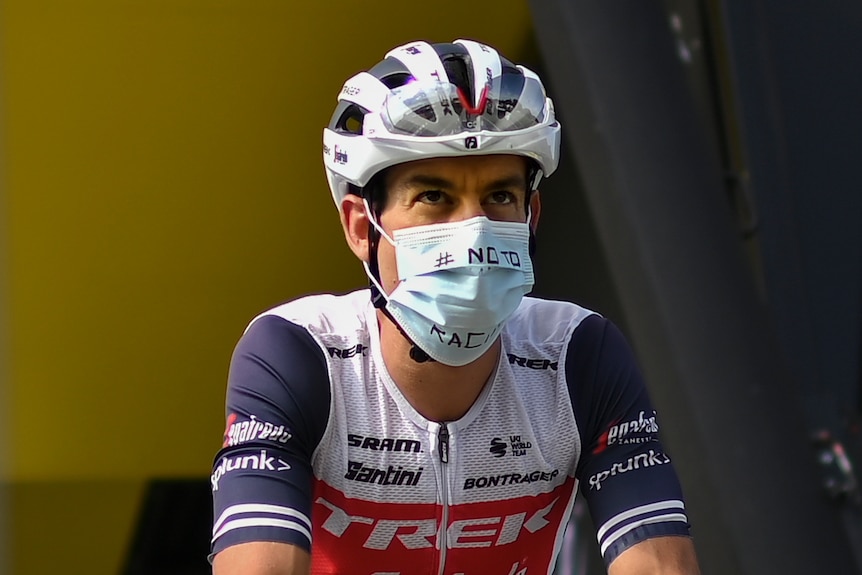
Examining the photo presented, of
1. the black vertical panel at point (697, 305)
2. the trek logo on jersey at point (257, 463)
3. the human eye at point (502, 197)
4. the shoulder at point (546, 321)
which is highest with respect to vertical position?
the human eye at point (502, 197)

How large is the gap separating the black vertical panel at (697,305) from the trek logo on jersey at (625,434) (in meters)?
1.51

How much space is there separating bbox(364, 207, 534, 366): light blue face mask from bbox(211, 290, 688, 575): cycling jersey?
0.14 meters

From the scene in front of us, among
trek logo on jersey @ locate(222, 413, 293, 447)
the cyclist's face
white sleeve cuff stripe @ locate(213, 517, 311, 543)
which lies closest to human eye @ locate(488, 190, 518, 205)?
the cyclist's face

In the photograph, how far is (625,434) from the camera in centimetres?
246

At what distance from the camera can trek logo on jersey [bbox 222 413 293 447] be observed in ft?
7.41

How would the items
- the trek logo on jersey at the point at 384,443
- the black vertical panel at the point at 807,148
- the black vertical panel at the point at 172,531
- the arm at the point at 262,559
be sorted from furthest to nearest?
the black vertical panel at the point at 172,531
the black vertical panel at the point at 807,148
the trek logo on jersey at the point at 384,443
the arm at the point at 262,559

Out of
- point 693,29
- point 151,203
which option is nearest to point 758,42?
point 693,29

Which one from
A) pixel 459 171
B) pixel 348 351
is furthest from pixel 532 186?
pixel 348 351

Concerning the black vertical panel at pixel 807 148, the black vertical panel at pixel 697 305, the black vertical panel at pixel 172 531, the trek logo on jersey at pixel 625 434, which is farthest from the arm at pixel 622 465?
the black vertical panel at pixel 172 531

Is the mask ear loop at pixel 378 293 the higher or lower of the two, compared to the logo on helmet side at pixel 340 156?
lower

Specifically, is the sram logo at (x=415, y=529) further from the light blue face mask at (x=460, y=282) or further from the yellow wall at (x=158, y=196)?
the yellow wall at (x=158, y=196)

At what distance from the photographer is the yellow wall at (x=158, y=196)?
4.93m

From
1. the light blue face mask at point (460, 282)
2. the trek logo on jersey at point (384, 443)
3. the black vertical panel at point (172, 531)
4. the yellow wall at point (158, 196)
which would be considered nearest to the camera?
the light blue face mask at point (460, 282)

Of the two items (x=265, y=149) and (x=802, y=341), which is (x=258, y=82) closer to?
(x=265, y=149)
